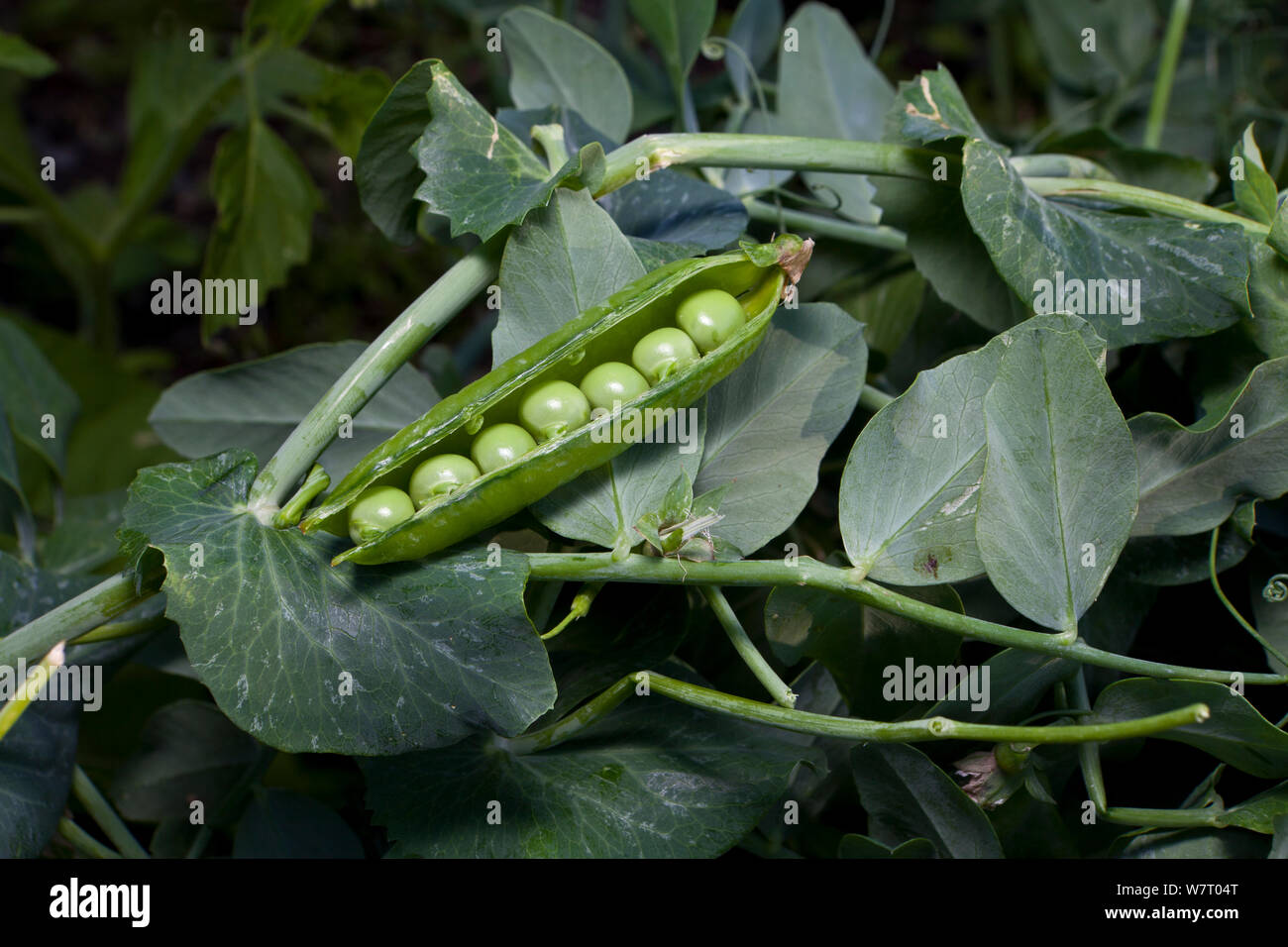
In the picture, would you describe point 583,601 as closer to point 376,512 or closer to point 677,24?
point 376,512

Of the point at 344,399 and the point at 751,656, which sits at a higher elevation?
the point at 344,399

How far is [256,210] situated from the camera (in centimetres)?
73

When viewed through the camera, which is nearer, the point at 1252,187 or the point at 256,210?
the point at 1252,187

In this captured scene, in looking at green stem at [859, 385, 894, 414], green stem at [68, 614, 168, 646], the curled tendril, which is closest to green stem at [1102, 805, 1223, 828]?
A: the curled tendril

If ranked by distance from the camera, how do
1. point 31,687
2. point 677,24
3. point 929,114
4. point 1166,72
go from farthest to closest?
point 1166,72, point 677,24, point 929,114, point 31,687

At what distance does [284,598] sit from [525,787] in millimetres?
131

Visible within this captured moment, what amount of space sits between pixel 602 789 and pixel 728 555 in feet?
0.37

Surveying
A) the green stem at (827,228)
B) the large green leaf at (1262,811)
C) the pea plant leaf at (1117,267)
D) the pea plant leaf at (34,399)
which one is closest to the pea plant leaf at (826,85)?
the green stem at (827,228)

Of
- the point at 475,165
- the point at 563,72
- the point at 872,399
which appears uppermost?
the point at 563,72

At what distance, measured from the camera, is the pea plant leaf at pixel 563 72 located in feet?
1.80

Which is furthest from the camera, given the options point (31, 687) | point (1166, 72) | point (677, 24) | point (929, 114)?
point (1166, 72)

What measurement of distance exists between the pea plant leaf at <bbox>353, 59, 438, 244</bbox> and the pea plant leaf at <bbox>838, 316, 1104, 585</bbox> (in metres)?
0.26

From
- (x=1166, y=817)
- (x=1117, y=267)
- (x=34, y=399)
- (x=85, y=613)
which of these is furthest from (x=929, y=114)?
(x=34, y=399)
